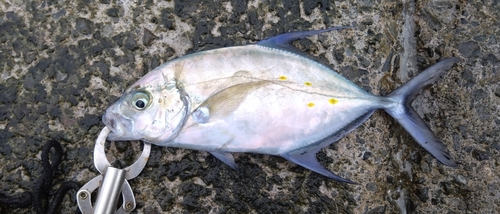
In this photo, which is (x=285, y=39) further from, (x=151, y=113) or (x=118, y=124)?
(x=118, y=124)

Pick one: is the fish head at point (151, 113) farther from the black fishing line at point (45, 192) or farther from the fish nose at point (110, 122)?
the black fishing line at point (45, 192)

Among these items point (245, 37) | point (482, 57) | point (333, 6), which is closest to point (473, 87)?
point (482, 57)

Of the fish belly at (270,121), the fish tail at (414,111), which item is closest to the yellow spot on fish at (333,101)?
the fish belly at (270,121)

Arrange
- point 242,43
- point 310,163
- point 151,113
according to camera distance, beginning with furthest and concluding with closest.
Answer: point 242,43, point 310,163, point 151,113

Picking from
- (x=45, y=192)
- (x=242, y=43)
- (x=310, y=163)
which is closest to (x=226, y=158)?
(x=310, y=163)

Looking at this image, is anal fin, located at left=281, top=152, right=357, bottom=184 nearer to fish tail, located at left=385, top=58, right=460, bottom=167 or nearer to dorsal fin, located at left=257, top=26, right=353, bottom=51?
fish tail, located at left=385, top=58, right=460, bottom=167

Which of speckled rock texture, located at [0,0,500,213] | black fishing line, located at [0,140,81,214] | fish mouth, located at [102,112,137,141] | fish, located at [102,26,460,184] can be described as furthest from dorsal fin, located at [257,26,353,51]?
black fishing line, located at [0,140,81,214]

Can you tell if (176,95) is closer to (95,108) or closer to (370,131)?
(95,108)
